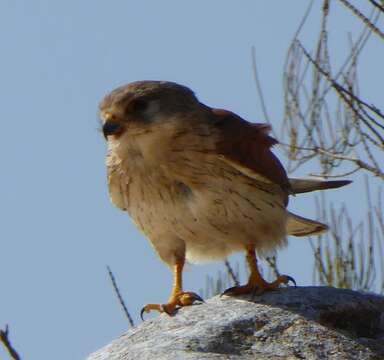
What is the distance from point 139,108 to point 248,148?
596 mm

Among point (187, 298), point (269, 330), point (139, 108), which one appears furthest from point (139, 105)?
point (269, 330)

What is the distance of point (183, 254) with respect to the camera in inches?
205

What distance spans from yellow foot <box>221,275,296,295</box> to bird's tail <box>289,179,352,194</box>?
1216 mm

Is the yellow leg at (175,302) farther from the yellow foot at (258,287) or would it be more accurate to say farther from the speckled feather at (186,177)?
the speckled feather at (186,177)

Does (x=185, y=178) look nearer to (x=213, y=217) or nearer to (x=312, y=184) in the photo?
(x=213, y=217)

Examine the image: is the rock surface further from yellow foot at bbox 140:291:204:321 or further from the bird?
the bird

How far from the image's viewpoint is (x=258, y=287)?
4.55 meters

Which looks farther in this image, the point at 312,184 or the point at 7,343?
the point at 312,184

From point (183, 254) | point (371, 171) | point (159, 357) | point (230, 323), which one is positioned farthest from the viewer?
point (183, 254)

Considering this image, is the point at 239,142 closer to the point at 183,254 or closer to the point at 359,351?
the point at 183,254

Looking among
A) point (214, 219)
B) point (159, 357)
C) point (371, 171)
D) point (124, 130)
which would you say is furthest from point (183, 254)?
point (159, 357)

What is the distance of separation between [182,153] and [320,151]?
0.74 meters

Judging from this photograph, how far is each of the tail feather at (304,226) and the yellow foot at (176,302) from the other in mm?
1158

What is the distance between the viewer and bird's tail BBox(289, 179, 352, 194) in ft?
18.9
